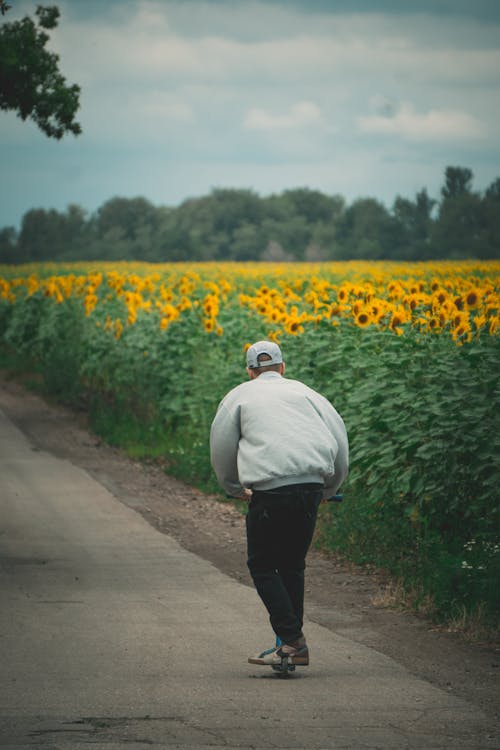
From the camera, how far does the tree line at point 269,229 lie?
61097 millimetres

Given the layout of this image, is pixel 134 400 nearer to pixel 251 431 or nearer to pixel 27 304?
pixel 27 304

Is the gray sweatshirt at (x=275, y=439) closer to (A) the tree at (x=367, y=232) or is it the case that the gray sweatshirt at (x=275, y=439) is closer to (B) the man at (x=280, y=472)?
(B) the man at (x=280, y=472)

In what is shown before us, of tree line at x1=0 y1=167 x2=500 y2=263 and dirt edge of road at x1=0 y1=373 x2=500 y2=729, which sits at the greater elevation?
tree line at x1=0 y1=167 x2=500 y2=263

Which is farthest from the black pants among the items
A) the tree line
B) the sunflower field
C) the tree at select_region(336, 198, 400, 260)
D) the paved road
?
the tree at select_region(336, 198, 400, 260)

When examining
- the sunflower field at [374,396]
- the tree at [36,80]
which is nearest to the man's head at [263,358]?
the sunflower field at [374,396]

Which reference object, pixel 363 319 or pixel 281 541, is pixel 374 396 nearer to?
pixel 363 319

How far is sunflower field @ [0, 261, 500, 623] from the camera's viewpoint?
8.83 m

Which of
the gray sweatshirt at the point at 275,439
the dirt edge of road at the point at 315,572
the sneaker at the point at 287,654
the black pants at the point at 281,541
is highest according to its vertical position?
the gray sweatshirt at the point at 275,439

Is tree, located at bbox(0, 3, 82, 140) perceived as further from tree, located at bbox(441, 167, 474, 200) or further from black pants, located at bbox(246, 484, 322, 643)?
tree, located at bbox(441, 167, 474, 200)

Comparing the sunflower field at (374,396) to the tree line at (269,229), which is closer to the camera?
the sunflower field at (374,396)

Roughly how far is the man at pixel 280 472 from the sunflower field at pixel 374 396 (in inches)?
67.9

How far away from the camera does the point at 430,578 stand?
8.21 metres

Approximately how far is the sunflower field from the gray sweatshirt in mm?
1885

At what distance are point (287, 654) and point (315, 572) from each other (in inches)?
128
